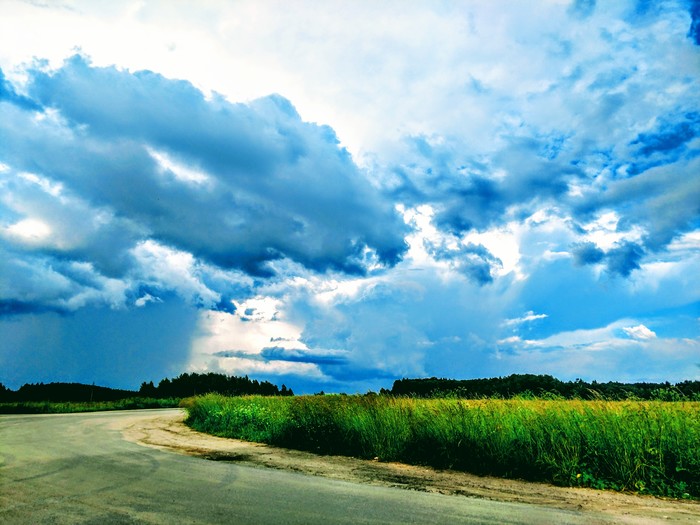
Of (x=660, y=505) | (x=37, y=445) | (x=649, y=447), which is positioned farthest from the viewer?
(x=37, y=445)

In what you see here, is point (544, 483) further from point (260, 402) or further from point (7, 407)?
point (7, 407)

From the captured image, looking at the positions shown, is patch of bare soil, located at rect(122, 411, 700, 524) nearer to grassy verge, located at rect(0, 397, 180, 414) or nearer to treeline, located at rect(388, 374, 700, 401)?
treeline, located at rect(388, 374, 700, 401)

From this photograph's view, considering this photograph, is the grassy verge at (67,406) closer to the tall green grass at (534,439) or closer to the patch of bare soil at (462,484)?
the patch of bare soil at (462,484)

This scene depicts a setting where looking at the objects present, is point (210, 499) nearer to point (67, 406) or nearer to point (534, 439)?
point (534, 439)

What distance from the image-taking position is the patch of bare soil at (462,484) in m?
→ 7.35

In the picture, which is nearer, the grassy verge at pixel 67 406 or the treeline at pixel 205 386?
the grassy verge at pixel 67 406

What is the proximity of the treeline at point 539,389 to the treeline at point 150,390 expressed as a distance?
22.5m

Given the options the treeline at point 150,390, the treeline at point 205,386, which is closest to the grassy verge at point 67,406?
the treeline at point 150,390

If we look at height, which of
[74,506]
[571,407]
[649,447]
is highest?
[571,407]

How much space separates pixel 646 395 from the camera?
1488 cm

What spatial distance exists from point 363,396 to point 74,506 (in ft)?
37.6

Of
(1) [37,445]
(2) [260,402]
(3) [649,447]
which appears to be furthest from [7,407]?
(3) [649,447]

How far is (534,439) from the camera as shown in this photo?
34.8 feet

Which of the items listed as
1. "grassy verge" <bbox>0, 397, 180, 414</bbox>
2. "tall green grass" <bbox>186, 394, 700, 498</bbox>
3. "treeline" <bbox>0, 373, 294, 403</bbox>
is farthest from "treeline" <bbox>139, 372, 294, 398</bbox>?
"tall green grass" <bbox>186, 394, 700, 498</bbox>
